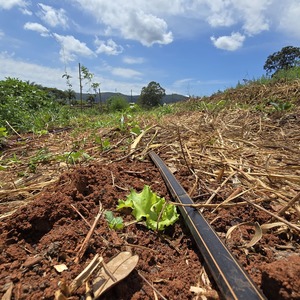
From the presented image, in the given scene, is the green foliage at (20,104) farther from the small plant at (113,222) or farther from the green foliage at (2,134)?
the small plant at (113,222)

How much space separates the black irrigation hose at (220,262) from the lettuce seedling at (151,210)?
0.06 meters

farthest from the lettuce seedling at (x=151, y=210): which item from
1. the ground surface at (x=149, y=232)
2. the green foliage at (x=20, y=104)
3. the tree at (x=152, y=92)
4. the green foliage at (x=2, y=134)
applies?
the tree at (x=152, y=92)

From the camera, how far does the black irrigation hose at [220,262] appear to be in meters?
0.62

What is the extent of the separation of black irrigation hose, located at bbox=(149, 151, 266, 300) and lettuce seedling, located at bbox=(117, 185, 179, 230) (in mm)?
57

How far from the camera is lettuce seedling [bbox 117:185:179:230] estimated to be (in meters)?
1.01

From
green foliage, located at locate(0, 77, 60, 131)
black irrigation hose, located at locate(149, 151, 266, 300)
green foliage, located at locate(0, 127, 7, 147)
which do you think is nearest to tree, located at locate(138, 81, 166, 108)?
green foliage, located at locate(0, 77, 60, 131)

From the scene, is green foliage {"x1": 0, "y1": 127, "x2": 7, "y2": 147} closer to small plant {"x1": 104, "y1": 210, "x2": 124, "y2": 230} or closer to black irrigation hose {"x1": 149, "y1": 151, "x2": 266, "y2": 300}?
small plant {"x1": 104, "y1": 210, "x2": 124, "y2": 230}

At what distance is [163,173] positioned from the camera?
58.6 inches

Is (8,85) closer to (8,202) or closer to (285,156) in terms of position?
(8,202)

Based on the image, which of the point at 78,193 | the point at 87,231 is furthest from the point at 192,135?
the point at 87,231

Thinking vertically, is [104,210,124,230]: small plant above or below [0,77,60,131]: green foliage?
below

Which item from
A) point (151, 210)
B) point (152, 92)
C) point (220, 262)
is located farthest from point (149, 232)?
point (152, 92)

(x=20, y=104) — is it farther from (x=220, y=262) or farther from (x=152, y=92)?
(x=152, y=92)

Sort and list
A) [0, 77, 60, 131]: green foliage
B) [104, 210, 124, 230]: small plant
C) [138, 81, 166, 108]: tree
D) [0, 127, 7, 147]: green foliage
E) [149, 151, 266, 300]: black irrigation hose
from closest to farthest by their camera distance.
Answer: [149, 151, 266, 300]: black irrigation hose < [104, 210, 124, 230]: small plant < [0, 127, 7, 147]: green foliage < [0, 77, 60, 131]: green foliage < [138, 81, 166, 108]: tree
